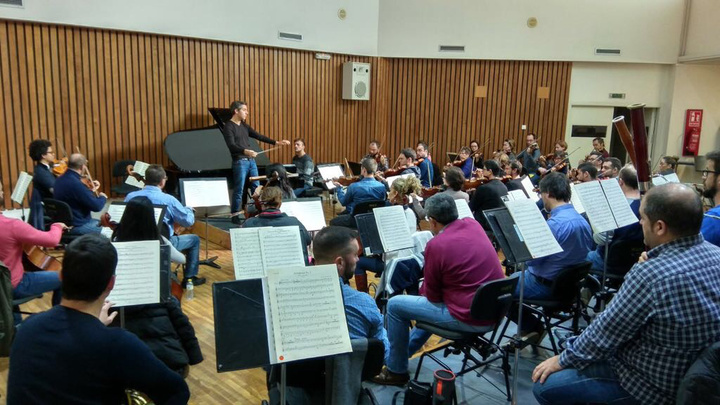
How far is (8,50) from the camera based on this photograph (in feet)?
24.4

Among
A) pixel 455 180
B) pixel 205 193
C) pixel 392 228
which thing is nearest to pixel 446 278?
pixel 392 228

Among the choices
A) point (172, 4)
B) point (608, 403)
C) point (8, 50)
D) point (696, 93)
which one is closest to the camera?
point (608, 403)

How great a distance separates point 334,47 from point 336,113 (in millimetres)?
1450

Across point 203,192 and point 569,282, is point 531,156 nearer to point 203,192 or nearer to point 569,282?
point 203,192

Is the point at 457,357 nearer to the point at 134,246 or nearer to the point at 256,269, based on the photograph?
the point at 256,269

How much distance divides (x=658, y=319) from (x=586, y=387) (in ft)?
1.73

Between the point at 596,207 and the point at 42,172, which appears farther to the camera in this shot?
the point at 42,172

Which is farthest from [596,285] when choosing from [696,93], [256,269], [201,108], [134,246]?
[696,93]

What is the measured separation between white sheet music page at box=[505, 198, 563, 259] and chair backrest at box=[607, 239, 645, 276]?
148 cm

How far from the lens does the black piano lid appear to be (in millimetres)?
8141

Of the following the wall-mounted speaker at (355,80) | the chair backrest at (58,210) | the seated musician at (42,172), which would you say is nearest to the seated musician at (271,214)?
the chair backrest at (58,210)

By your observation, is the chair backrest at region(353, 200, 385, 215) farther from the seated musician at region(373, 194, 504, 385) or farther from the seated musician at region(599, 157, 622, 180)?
the seated musician at region(599, 157, 622, 180)

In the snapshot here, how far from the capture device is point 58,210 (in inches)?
218

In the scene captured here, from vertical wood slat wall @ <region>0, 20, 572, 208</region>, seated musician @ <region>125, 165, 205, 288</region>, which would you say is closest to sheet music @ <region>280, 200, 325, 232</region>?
seated musician @ <region>125, 165, 205, 288</region>
